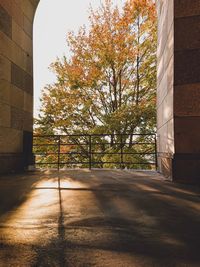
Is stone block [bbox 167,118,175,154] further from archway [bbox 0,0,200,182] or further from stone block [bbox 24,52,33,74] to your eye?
stone block [bbox 24,52,33,74]

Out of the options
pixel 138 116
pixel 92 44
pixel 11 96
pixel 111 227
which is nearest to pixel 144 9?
pixel 92 44

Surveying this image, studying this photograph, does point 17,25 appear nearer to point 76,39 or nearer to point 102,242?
point 76,39

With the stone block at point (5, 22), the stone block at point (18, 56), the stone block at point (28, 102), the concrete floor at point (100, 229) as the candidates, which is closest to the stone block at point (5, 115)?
the stone block at point (28, 102)

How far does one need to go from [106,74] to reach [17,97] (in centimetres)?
681

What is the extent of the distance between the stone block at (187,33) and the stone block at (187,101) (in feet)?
2.90

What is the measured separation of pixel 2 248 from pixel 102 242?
2.61 ft

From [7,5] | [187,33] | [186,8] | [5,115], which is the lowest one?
[5,115]

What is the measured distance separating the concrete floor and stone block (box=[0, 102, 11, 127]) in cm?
325

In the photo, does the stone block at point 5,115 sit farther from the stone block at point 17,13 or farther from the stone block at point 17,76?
the stone block at point 17,13

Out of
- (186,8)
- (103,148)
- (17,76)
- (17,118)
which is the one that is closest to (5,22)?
(17,76)

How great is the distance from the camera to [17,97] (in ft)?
25.0

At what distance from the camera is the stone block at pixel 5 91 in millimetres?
6765

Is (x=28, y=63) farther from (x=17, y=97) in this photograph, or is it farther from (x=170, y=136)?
(x=170, y=136)

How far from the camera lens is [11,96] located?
7.27 meters
